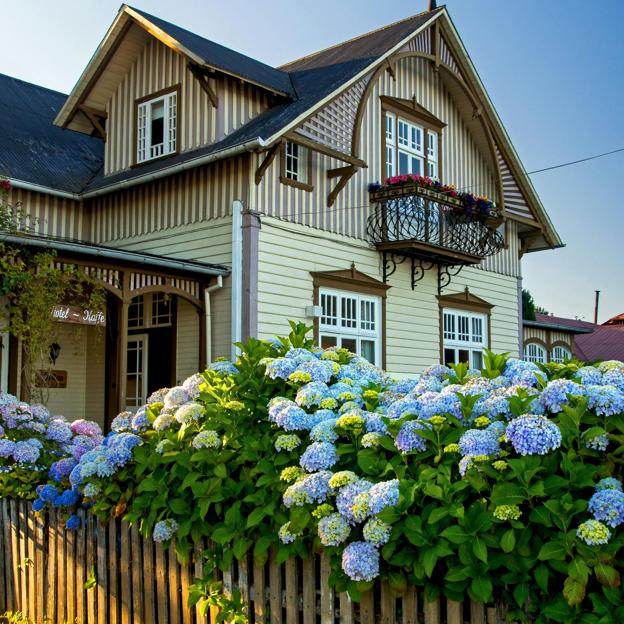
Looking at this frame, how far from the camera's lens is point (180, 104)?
13.6 meters

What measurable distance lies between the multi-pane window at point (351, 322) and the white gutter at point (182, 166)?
9.36 ft

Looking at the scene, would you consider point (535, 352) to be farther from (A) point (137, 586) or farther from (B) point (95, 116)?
(A) point (137, 586)

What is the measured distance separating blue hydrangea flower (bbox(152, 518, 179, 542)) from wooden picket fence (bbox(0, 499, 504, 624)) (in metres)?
0.17

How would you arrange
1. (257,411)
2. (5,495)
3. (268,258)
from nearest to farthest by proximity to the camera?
(257,411) < (5,495) < (268,258)

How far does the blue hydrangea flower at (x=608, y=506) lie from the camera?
2.77m

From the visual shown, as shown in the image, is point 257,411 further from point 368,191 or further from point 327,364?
point 368,191

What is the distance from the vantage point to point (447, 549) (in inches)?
118

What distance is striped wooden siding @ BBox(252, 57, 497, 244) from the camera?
1262 cm

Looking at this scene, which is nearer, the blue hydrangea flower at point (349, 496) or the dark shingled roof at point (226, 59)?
the blue hydrangea flower at point (349, 496)

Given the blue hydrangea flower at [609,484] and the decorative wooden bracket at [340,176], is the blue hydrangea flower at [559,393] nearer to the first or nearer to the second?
the blue hydrangea flower at [609,484]

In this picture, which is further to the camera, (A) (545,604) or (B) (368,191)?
(B) (368,191)

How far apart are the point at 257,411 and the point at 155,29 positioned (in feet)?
34.7

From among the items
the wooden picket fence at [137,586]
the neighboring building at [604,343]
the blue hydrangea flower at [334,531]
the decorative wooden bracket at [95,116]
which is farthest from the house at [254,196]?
the neighboring building at [604,343]

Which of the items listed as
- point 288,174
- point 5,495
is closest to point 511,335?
point 288,174
